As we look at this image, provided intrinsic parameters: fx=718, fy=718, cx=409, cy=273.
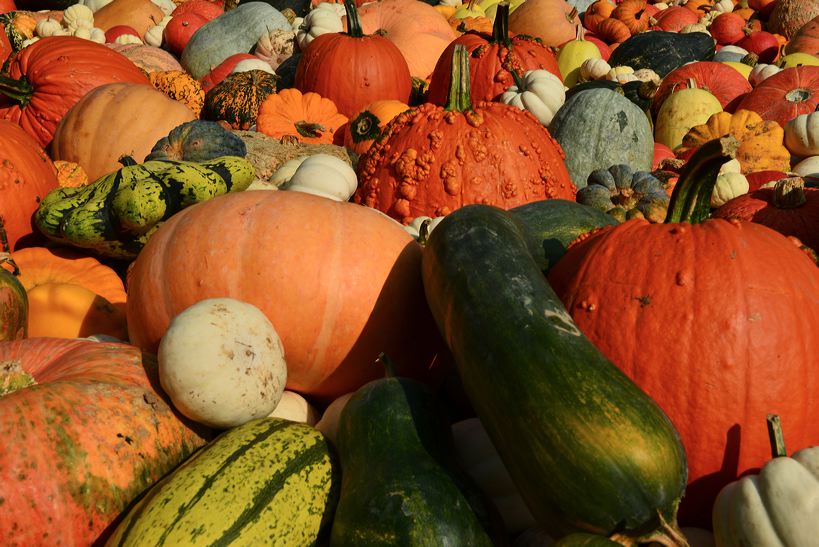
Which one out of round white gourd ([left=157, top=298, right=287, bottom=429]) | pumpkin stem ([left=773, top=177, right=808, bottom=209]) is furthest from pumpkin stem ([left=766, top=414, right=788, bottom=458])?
pumpkin stem ([left=773, top=177, right=808, bottom=209])

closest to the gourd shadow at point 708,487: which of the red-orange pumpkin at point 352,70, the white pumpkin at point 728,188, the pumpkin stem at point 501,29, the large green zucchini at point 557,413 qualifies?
the large green zucchini at point 557,413

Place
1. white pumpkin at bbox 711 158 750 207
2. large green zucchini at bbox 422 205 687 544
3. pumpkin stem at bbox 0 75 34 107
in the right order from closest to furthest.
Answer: large green zucchini at bbox 422 205 687 544, white pumpkin at bbox 711 158 750 207, pumpkin stem at bbox 0 75 34 107

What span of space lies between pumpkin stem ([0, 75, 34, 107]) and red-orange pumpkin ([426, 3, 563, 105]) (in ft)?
9.42

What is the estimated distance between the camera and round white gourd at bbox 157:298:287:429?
1822 mm

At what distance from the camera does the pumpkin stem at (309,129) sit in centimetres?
513

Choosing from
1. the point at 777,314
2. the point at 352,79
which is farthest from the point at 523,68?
the point at 777,314

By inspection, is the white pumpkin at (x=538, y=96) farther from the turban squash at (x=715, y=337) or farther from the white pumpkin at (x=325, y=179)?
the turban squash at (x=715, y=337)

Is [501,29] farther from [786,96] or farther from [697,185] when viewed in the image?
[697,185]

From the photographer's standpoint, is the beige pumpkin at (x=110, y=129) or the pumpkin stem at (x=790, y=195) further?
the beige pumpkin at (x=110, y=129)

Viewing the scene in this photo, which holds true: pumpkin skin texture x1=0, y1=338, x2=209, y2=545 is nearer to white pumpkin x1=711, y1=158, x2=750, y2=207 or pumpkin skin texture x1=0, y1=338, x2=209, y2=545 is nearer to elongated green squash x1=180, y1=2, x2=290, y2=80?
white pumpkin x1=711, y1=158, x2=750, y2=207

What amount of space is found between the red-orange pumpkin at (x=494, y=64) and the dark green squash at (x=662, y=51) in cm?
239

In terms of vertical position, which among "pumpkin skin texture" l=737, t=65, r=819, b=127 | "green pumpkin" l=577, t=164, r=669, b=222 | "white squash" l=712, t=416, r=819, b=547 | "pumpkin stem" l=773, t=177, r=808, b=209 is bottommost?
"green pumpkin" l=577, t=164, r=669, b=222

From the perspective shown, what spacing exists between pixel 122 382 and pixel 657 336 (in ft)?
4.62

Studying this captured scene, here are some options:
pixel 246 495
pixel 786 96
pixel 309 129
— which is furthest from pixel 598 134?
pixel 246 495
